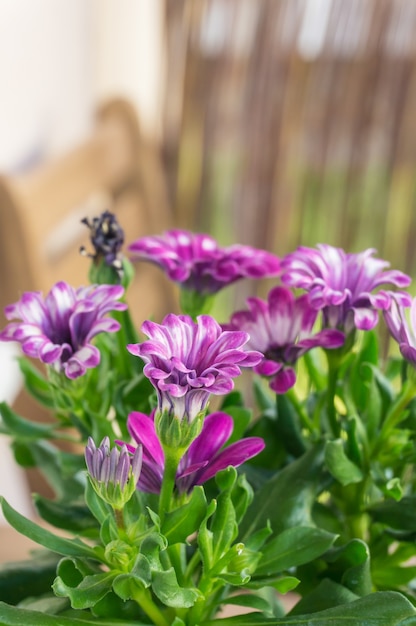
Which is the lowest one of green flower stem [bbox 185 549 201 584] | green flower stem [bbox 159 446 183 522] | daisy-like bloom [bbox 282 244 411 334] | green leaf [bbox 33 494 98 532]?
green leaf [bbox 33 494 98 532]

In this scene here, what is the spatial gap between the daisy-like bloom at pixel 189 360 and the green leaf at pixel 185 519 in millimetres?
33

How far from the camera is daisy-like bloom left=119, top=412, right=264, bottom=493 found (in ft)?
1.03

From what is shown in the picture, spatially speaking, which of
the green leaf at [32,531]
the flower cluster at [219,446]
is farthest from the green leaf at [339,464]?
the green leaf at [32,531]

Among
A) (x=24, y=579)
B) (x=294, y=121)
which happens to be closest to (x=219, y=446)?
(x=24, y=579)

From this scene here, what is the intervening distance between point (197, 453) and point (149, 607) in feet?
0.20

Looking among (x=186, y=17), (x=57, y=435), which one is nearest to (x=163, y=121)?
(x=186, y=17)

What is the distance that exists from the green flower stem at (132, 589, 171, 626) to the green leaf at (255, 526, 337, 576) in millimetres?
40

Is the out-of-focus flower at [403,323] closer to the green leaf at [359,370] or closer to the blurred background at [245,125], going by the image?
the green leaf at [359,370]

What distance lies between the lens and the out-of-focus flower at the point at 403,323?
0.33m

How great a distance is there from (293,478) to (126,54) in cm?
119

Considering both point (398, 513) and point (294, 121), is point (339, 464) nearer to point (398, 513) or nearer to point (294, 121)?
point (398, 513)

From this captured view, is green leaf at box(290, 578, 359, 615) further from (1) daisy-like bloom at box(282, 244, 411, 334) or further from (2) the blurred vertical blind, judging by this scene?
(2) the blurred vertical blind

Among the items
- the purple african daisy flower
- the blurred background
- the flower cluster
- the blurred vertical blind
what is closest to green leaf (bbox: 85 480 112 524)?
the flower cluster

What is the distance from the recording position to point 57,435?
444mm
